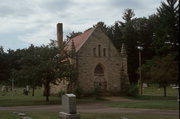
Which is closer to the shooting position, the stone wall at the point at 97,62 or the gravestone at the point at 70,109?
the gravestone at the point at 70,109

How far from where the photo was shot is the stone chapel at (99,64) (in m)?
48.1

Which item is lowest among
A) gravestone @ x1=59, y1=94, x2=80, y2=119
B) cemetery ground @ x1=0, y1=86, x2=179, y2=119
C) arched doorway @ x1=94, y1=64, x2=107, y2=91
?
cemetery ground @ x1=0, y1=86, x2=179, y2=119

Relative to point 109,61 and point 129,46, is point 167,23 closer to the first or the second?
point 109,61

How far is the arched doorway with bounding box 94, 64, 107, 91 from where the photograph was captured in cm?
4944

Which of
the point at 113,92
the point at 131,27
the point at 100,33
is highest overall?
the point at 131,27

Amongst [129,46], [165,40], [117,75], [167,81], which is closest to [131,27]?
[129,46]

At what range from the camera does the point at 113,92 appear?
164ft

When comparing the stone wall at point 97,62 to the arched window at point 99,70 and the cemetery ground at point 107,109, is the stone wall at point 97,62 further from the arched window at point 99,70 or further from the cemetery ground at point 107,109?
the cemetery ground at point 107,109

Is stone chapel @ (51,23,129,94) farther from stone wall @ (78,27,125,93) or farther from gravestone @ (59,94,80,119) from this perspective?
gravestone @ (59,94,80,119)

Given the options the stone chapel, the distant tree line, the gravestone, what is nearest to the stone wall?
the stone chapel

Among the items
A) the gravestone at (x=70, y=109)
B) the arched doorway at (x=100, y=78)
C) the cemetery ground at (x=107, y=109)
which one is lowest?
the cemetery ground at (x=107, y=109)

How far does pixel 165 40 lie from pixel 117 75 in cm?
1658

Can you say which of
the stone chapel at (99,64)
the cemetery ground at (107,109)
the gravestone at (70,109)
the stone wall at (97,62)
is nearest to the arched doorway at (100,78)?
the stone chapel at (99,64)

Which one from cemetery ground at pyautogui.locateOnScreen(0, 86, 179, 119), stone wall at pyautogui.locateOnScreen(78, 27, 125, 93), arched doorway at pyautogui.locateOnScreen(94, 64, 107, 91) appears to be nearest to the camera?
cemetery ground at pyautogui.locateOnScreen(0, 86, 179, 119)
